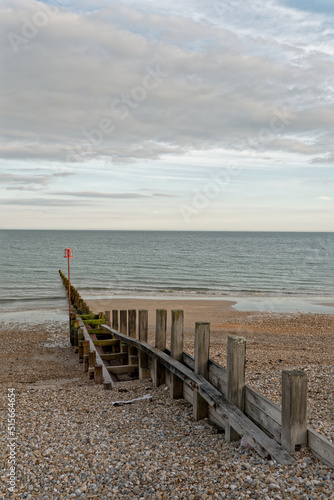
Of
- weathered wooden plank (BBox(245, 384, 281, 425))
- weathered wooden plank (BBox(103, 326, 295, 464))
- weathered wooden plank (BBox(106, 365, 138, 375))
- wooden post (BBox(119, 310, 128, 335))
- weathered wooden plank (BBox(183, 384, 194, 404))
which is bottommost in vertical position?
weathered wooden plank (BBox(106, 365, 138, 375))

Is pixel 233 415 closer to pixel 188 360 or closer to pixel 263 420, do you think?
pixel 263 420

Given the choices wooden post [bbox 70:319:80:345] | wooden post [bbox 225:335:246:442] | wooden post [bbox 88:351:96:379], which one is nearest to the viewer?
wooden post [bbox 225:335:246:442]

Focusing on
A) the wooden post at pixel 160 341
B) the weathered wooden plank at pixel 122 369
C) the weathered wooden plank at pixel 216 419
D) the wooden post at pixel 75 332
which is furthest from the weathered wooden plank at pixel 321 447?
the wooden post at pixel 75 332

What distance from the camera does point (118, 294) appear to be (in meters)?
26.6

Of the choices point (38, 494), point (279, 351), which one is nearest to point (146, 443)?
point (38, 494)

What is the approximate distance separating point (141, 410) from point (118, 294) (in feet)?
66.4

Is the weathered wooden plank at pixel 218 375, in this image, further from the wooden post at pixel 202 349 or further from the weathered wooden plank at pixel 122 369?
the weathered wooden plank at pixel 122 369

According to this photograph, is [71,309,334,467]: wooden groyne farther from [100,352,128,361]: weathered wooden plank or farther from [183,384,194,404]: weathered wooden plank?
[100,352,128,361]: weathered wooden plank

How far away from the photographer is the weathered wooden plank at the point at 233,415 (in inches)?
164

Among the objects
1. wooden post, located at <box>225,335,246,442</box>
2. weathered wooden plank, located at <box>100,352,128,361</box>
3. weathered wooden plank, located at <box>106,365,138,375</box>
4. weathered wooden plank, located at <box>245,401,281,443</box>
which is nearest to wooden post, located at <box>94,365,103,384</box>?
weathered wooden plank, located at <box>106,365,138,375</box>

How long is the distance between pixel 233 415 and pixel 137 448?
4.32 feet

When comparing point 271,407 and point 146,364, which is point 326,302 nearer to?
point 146,364

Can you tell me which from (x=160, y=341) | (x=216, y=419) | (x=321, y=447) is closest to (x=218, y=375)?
(x=216, y=419)

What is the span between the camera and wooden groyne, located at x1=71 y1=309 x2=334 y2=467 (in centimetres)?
405
